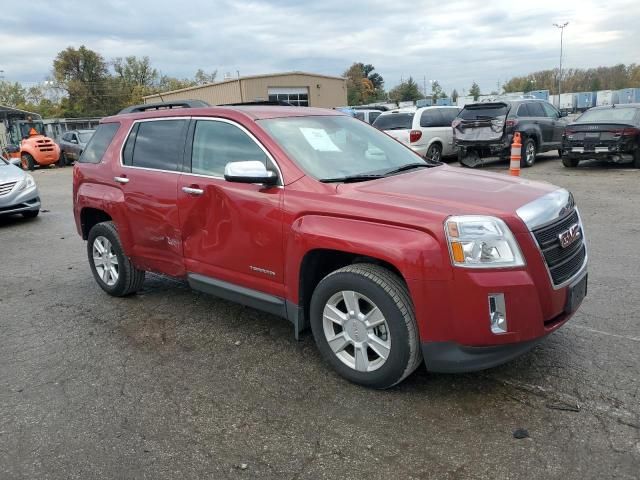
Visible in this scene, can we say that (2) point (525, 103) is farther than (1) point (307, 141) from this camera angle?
Yes

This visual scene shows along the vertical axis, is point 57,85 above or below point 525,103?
above

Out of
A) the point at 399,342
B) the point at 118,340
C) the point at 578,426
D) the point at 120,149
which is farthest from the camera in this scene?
the point at 120,149

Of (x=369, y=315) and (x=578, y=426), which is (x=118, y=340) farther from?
A: (x=578, y=426)

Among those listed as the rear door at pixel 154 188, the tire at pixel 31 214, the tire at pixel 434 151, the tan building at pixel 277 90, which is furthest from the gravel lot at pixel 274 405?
the tan building at pixel 277 90

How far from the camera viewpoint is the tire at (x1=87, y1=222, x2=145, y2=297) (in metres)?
5.16

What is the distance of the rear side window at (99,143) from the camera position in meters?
5.30

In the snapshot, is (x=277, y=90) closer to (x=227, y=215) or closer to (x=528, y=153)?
(x=528, y=153)

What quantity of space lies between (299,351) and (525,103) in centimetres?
1240

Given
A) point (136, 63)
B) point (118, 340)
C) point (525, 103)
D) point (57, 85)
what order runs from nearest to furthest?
point (118, 340) → point (525, 103) → point (57, 85) → point (136, 63)

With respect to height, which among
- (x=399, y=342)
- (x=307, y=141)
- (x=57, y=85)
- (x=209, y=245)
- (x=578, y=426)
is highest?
(x=57, y=85)

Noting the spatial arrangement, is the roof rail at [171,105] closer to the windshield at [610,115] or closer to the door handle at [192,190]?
the door handle at [192,190]

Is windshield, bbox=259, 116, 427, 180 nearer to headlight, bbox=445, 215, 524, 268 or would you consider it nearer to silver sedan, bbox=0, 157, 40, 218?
headlight, bbox=445, 215, 524, 268

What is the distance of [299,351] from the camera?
4.03 meters

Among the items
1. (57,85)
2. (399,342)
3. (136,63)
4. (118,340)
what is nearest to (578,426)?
(399,342)
